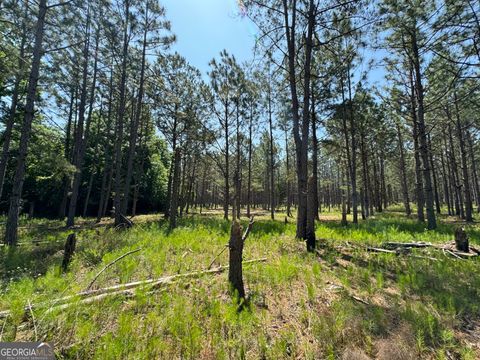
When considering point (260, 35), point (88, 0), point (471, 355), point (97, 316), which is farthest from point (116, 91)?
point (471, 355)

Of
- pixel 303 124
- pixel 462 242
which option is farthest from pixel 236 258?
pixel 462 242

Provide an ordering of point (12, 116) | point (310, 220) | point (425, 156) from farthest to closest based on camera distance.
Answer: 1. point (425, 156)
2. point (12, 116)
3. point (310, 220)

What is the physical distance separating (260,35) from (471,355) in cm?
934

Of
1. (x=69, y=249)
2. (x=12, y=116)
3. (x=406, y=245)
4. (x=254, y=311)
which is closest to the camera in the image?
(x=254, y=311)

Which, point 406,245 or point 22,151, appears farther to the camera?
point 22,151

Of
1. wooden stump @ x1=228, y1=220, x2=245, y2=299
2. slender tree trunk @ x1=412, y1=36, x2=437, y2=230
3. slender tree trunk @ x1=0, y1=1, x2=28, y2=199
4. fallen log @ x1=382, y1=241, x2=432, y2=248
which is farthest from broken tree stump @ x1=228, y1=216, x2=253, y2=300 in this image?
A: slender tree trunk @ x1=412, y1=36, x2=437, y2=230

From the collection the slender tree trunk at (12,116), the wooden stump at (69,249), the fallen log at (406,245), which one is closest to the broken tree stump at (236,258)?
the wooden stump at (69,249)

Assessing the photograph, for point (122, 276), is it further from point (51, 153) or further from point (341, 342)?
point (51, 153)

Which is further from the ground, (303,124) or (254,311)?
(303,124)

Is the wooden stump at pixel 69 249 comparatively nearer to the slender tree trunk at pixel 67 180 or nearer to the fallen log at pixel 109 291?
the fallen log at pixel 109 291

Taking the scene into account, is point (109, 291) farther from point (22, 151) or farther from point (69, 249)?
point (22, 151)

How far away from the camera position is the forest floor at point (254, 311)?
263 cm

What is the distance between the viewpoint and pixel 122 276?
4.28 metres

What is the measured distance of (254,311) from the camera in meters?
3.30
